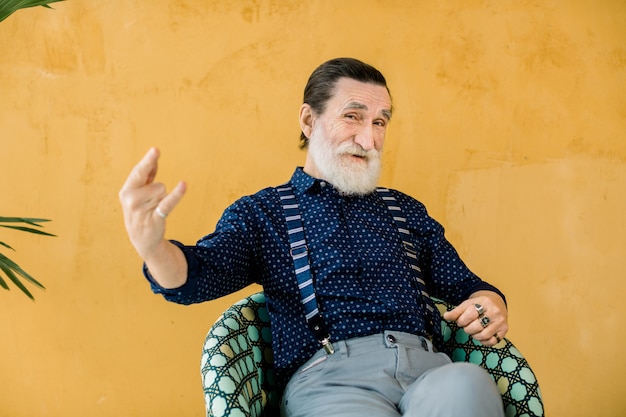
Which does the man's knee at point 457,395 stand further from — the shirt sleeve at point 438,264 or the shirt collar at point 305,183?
the shirt collar at point 305,183

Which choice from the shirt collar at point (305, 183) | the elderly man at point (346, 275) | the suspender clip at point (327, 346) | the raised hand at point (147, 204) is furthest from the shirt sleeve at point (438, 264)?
the raised hand at point (147, 204)

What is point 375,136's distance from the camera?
6.76ft

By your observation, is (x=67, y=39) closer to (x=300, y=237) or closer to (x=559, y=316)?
(x=300, y=237)

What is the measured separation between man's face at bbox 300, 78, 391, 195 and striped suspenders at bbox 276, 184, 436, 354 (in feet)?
0.43

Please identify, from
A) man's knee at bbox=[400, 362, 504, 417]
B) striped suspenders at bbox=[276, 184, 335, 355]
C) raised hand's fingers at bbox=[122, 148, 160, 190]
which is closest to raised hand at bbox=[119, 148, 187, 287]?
raised hand's fingers at bbox=[122, 148, 160, 190]

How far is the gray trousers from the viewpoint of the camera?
145 centimetres

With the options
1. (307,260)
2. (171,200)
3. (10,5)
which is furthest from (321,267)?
(10,5)

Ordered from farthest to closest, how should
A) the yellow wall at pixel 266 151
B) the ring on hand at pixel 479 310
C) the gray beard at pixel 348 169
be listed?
the yellow wall at pixel 266 151
the gray beard at pixel 348 169
the ring on hand at pixel 479 310

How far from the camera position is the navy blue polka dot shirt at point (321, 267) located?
5.92ft

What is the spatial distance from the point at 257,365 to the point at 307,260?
312mm

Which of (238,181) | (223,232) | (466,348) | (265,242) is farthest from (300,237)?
(238,181)

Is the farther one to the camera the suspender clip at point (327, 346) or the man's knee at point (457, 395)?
the suspender clip at point (327, 346)

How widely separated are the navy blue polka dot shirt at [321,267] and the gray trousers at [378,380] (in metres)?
0.05

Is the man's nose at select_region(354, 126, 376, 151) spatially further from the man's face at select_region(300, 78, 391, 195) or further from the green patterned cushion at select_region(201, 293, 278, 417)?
the green patterned cushion at select_region(201, 293, 278, 417)
